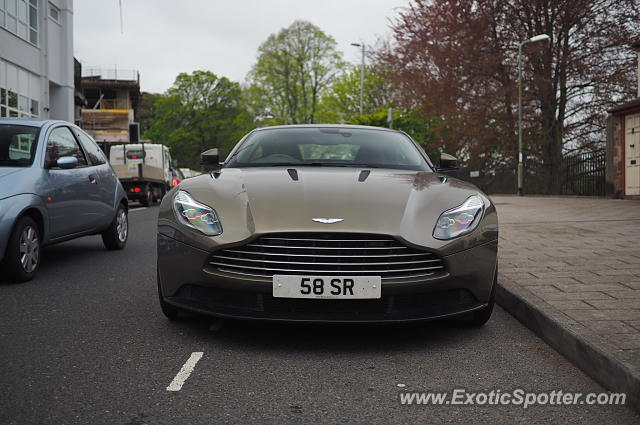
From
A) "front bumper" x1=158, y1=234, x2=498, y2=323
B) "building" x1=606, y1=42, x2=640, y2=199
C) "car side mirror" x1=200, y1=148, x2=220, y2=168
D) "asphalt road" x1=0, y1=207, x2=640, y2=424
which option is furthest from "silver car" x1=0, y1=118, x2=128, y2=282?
"building" x1=606, y1=42, x2=640, y2=199

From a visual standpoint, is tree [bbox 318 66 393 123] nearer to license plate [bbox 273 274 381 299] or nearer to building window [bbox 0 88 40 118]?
building window [bbox 0 88 40 118]

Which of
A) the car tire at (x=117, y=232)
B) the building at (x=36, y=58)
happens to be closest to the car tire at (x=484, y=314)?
the car tire at (x=117, y=232)

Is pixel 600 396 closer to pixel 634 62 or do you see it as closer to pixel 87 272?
pixel 87 272

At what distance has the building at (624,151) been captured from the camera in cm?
1917

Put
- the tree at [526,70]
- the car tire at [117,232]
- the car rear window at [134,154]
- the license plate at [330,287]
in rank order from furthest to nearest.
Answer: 1. the car rear window at [134,154]
2. the tree at [526,70]
3. the car tire at [117,232]
4. the license plate at [330,287]

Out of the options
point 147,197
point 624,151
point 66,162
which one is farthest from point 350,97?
point 66,162

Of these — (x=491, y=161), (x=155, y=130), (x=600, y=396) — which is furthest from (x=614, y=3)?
(x=155, y=130)

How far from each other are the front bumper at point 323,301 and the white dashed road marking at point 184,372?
0.88ft

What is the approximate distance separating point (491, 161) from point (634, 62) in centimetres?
691

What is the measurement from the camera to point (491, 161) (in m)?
29.0

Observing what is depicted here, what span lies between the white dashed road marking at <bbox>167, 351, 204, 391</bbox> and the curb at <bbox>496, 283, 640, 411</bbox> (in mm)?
2023

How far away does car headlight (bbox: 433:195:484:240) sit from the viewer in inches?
154

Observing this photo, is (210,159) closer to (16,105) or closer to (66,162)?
(66,162)

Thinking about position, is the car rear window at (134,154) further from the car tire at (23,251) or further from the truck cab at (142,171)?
the car tire at (23,251)
